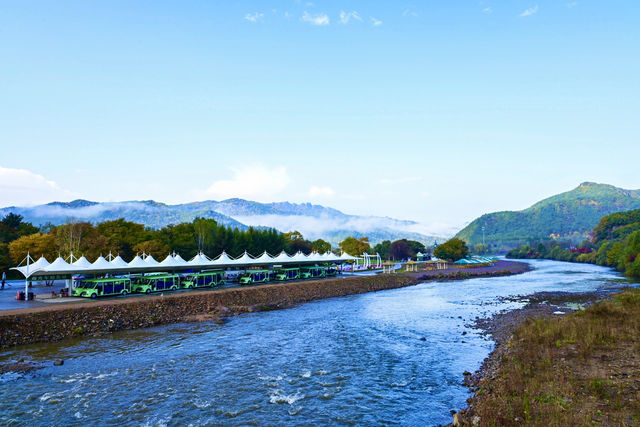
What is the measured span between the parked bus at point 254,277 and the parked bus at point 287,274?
1840mm

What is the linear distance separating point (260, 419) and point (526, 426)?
896 centimetres

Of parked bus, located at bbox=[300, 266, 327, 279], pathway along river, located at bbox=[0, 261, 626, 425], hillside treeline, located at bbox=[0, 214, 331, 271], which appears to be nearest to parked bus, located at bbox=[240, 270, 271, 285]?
parked bus, located at bbox=[300, 266, 327, 279]

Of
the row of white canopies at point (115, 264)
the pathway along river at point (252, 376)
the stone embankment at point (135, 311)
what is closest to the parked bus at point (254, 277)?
the row of white canopies at point (115, 264)

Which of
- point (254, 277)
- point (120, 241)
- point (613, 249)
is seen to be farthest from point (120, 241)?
point (613, 249)

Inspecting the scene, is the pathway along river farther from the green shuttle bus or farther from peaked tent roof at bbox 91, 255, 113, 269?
peaked tent roof at bbox 91, 255, 113, 269

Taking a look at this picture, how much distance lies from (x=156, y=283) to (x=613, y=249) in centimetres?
11378

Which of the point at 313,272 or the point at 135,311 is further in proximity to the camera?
the point at 313,272

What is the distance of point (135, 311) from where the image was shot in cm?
3269

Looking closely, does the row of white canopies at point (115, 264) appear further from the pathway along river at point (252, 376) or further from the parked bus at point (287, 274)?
the pathway along river at point (252, 376)

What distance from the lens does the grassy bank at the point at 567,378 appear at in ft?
35.1

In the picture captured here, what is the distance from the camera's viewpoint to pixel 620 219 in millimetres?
143500

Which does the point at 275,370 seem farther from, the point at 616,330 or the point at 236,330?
the point at 616,330

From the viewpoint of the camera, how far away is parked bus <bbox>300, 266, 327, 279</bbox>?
227ft

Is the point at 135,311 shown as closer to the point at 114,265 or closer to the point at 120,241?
the point at 114,265
